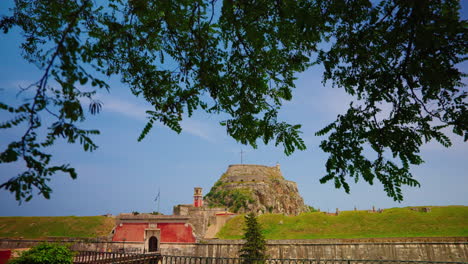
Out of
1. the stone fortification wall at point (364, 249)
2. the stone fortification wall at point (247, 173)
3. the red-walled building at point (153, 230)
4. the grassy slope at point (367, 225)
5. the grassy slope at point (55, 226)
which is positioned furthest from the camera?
the stone fortification wall at point (247, 173)

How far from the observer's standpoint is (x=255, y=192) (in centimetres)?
4984

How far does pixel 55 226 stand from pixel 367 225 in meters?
35.9

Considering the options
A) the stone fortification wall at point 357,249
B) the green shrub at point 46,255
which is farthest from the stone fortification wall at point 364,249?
the green shrub at point 46,255

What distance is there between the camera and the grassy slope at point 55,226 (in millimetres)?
30984

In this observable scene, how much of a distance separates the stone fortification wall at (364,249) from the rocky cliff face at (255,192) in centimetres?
2477

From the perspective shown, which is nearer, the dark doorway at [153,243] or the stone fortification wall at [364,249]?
the stone fortification wall at [364,249]

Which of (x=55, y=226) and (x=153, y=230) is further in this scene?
(x=55, y=226)

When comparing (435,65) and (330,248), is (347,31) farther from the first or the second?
(330,248)

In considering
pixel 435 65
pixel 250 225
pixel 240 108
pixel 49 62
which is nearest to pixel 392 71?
pixel 435 65

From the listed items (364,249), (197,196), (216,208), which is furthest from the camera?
(216,208)

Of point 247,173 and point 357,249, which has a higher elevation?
point 247,173

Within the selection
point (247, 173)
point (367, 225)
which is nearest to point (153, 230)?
point (367, 225)

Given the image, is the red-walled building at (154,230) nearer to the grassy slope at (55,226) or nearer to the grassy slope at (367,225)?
the grassy slope at (367,225)

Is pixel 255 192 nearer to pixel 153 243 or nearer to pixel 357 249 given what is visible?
pixel 153 243
